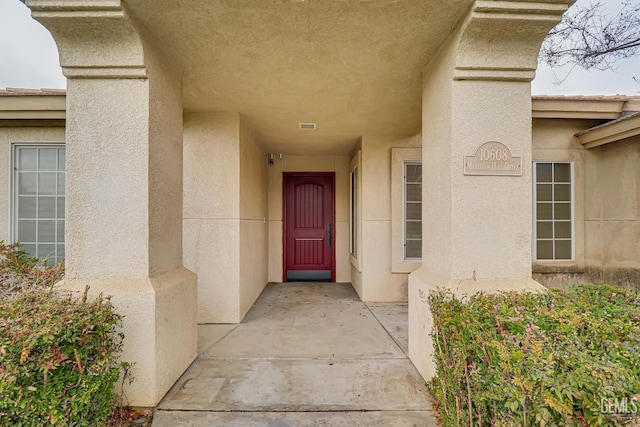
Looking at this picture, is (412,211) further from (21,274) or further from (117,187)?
(21,274)

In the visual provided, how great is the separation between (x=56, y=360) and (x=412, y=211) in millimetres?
4509

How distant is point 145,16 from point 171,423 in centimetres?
279

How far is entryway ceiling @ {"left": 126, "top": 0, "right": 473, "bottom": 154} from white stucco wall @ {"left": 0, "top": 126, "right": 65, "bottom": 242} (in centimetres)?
224

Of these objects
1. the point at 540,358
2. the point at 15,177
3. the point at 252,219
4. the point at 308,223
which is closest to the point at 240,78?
the point at 252,219

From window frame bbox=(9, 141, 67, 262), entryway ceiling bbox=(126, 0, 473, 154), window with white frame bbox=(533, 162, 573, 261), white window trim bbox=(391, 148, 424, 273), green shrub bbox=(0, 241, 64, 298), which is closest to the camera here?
entryway ceiling bbox=(126, 0, 473, 154)

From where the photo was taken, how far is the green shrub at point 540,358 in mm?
1009

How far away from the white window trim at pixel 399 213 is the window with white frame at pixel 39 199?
4930 millimetres

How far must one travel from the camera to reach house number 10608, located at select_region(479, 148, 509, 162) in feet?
7.34

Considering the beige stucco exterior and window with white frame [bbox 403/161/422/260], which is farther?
window with white frame [bbox 403/161/422/260]

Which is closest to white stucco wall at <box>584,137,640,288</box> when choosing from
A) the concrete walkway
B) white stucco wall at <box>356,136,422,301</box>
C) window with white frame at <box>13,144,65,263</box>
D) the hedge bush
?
white stucco wall at <box>356,136,422,301</box>

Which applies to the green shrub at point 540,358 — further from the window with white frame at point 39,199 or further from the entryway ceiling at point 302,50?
Result: the window with white frame at point 39,199

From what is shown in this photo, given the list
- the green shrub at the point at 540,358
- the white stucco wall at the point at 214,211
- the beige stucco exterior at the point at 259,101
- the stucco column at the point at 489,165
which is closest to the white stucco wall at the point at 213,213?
the white stucco wall at the point at 214,211
